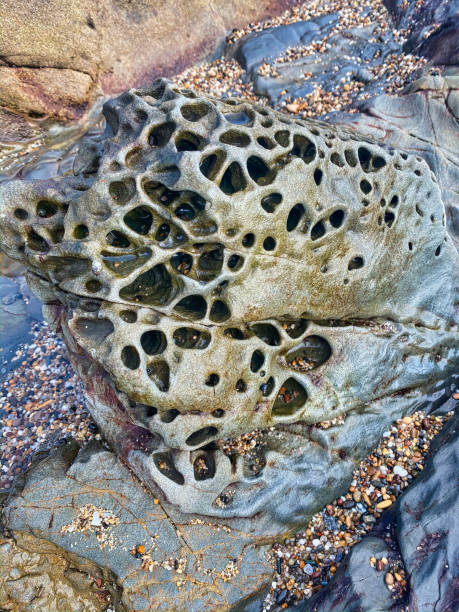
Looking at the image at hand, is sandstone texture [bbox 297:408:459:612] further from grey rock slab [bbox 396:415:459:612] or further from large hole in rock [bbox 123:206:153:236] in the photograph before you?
large hole in rock [bbox 123:206:153:236]

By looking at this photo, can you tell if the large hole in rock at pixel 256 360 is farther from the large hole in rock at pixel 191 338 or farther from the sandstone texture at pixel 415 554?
the sandstone texture at pixel 415 554

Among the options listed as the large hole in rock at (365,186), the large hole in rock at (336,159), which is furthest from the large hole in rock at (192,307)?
the large hole in rock at (365,186)

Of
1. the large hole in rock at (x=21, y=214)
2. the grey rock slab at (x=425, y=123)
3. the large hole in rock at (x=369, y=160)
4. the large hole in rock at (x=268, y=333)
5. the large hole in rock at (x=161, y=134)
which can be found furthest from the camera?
the grey rock slab at (x=425, y=123)

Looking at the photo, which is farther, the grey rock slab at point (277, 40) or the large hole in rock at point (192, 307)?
the grey rock slab at point (277, 40)

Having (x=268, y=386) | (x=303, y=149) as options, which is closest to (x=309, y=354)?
(x=268, y=386)

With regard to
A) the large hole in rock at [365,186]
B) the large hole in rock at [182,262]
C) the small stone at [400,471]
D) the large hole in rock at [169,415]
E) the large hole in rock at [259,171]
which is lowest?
the small stone at [400,471]

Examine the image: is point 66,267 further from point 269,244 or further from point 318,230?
point 318,230
